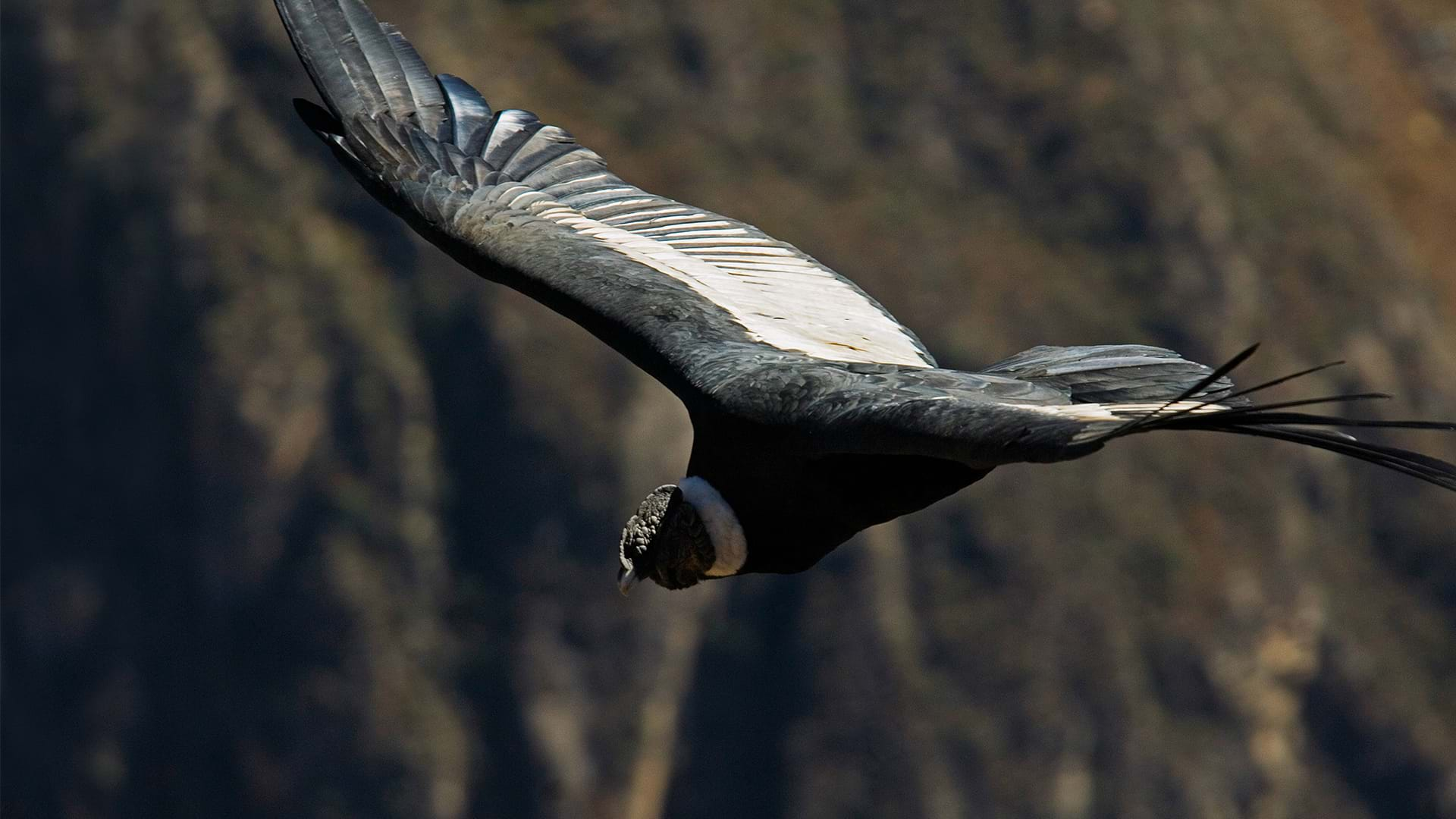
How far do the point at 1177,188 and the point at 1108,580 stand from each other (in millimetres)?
8973

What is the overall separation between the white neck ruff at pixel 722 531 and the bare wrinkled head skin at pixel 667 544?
31 millimetres

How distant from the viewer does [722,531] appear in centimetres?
915

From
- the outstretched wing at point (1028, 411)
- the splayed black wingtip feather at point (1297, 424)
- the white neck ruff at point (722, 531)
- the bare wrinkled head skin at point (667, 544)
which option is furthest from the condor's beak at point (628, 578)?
the splayed black wingtip feather at point (1297, 424)

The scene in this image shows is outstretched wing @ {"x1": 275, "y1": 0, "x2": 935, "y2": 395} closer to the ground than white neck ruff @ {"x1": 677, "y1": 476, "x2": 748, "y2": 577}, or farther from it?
farther from it

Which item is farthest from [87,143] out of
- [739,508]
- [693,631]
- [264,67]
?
[739,508]

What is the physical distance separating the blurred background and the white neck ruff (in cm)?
3304

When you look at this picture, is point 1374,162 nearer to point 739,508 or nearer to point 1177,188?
point 1177,188

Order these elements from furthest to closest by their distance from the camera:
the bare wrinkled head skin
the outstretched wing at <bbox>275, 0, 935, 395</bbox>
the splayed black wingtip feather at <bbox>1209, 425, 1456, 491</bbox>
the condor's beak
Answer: the outstretched wing at <bbox>275, 0, 935, 395</bbox> → the condor's beak → the bare wrinkled head skin → the splayed black wingtip feather at <bbox>1209, 425, 1456, 491</bbox>

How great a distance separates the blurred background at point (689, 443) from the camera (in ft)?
142

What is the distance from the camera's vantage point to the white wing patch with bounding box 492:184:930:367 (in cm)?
1023

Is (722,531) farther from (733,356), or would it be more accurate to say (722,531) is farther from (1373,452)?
(1373,452)

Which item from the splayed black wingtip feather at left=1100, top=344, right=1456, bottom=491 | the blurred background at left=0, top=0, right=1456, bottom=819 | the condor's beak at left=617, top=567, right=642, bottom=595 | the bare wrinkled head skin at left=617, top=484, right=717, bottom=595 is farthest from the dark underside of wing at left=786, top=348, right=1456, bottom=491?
the blurred background at left=0, top=0, right=1456, bottom=819

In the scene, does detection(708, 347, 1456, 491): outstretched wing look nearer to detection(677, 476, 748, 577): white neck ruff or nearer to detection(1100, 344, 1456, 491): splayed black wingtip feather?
detection(1100, 344, 1456, 491): splayed black wingtip feather

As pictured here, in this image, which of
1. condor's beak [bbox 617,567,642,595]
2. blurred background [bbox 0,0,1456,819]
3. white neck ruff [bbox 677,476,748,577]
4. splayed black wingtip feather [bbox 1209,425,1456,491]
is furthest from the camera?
blurred background [bbox 0,0,1456,819]
